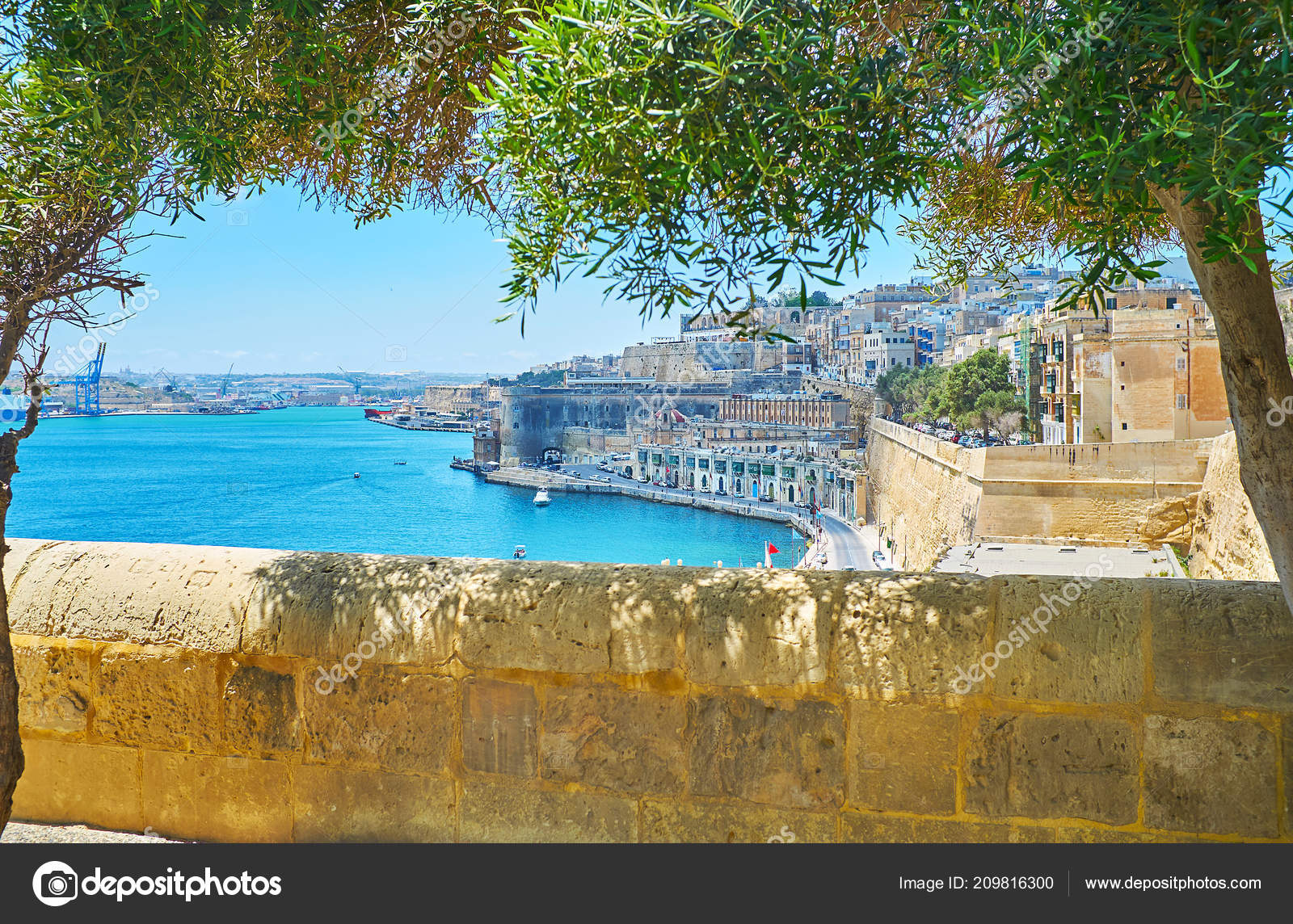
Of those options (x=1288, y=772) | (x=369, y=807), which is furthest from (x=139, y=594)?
(x=1288, y=772)

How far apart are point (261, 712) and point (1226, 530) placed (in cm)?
1166

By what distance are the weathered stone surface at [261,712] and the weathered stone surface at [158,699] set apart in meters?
0.04

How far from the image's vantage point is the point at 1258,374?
116 cm

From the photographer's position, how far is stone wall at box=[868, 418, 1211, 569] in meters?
14.9

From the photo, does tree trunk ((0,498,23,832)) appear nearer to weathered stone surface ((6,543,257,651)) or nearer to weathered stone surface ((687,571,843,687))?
weathered stone surface ((6,543,257,651))

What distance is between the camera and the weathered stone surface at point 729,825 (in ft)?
4.83

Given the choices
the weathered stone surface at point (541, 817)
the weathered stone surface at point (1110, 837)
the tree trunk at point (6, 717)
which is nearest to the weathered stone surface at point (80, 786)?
the tree trunk at point (6, 717)

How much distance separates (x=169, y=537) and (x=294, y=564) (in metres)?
39.3

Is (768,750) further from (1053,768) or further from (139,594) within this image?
(139,594)

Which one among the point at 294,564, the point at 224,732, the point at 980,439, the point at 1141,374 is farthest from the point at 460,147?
the point at 980,439

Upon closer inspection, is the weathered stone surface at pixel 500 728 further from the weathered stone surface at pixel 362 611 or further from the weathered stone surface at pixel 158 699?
the weathered stone surface at pixel 158 699

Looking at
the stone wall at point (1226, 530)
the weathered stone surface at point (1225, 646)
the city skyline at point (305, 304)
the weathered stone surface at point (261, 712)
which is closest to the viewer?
the weathered stone surface at point (1225, 646)

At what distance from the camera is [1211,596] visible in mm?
1370
